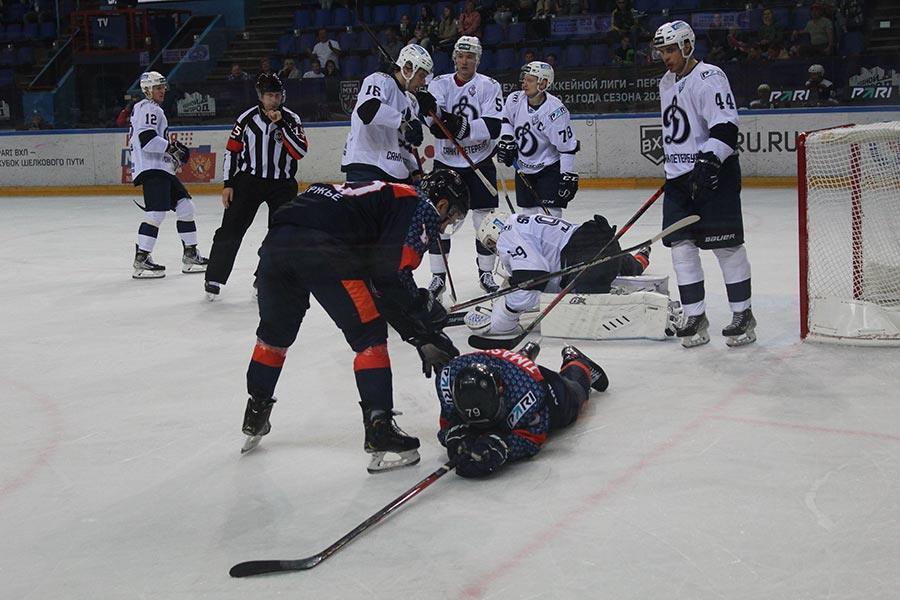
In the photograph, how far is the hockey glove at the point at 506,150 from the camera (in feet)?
19.7

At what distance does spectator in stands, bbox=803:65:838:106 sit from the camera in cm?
984

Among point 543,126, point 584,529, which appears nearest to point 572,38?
point 543,126

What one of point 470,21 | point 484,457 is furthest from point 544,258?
point 470,21

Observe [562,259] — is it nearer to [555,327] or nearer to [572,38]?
[555,327]

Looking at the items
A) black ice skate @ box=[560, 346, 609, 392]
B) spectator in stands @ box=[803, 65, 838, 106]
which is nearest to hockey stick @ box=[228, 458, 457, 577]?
black ice skate @ box=[560, 346, 609, 392]

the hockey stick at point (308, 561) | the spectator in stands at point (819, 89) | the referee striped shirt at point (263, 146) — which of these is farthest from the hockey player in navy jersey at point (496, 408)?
the spectator in stands at point (819, 89)

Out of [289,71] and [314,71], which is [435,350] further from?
[289,71]

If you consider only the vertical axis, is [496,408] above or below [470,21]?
below

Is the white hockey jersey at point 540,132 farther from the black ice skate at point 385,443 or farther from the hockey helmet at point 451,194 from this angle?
the black ice skate at point 385,443

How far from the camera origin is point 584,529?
2.57 m

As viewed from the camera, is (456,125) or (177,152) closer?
(456,125)

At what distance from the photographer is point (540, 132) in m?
6.02

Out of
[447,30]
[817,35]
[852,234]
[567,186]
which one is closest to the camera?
[852,234]

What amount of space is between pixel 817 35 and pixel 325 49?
5358mm
